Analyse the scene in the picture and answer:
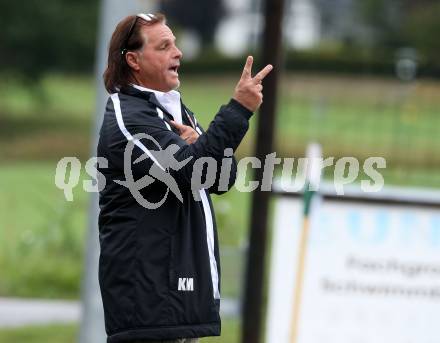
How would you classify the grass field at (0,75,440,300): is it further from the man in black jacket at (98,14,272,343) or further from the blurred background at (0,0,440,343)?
the man in black jacket at (98,14,272,343)

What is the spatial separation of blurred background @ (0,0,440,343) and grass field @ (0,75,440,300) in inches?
1.1

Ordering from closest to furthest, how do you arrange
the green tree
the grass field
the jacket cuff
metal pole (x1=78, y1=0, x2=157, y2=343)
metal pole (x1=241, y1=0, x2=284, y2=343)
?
the jacket cuff
metal pole (x1=78, y1=0, x2=157, y2=343)
metal pole (x1=241, y1=0, x2=284, y2=343)
the grass field
the green tree

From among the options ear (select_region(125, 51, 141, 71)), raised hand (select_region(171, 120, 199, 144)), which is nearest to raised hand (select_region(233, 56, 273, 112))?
raised hand (select_region(171, 120, 199, 144))

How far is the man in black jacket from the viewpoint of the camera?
11.9 feet

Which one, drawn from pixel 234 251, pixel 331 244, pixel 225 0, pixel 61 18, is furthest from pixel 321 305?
pixel 225 0

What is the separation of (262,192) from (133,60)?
3.28m

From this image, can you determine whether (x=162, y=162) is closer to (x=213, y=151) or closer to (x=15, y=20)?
(x=213, y=151)

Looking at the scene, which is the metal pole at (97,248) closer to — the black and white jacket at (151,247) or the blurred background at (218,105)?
the blurred background at (218,105)

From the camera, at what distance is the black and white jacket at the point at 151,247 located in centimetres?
366

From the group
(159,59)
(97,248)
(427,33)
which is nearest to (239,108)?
(159,59)

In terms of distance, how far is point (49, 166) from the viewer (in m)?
24.5

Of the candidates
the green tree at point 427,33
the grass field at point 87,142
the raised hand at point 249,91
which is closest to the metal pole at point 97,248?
the grass field at point 87,142

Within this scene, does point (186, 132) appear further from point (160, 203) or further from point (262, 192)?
point (262, 192)

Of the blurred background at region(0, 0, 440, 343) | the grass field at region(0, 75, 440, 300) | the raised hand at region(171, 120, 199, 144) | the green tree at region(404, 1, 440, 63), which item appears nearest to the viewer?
the raised hand at region(171, 120, 199, 144)
